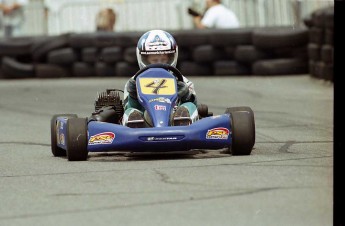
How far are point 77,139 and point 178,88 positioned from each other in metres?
1.03

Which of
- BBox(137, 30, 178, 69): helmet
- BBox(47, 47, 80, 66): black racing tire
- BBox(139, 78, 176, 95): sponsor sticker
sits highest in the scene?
BBox(137, 30, 178, 69): helmet

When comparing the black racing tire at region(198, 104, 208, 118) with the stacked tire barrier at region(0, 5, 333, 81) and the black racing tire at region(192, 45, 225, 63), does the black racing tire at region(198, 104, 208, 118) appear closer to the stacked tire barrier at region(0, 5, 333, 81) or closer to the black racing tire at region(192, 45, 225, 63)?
the stacked tire barrier at region(0, 5, 333, 81)

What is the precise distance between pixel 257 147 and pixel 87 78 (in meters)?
11.1

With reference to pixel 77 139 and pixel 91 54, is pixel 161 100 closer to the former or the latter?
pixel 77 139

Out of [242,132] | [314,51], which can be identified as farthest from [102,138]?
[314,51]

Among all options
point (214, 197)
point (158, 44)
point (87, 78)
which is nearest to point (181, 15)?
point (87, 78)

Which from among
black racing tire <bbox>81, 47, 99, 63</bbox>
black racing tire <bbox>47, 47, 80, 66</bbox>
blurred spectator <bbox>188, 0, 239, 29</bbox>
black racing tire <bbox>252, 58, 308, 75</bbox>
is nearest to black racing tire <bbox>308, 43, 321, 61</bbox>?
black racing tire <bbox>252, 58, 308, 75</bbox>

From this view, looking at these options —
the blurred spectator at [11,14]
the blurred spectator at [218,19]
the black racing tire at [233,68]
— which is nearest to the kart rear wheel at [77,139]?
the black racing tire at [233,68]

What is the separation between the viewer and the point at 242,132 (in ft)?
26.5

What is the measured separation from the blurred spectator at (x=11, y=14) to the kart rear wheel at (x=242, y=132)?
16.4m

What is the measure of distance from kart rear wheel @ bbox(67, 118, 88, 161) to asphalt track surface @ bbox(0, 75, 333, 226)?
138mm

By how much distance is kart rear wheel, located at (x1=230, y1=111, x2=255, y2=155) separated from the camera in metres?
8.07

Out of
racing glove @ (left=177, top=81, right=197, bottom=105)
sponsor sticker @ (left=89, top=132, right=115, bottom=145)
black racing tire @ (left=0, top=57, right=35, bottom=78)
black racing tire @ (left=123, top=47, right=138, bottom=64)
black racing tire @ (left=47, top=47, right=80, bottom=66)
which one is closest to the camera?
sponsor sticker @ (left=89, top=132, right=115, bottom=145)

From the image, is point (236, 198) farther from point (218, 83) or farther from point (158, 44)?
point (218, 83)
